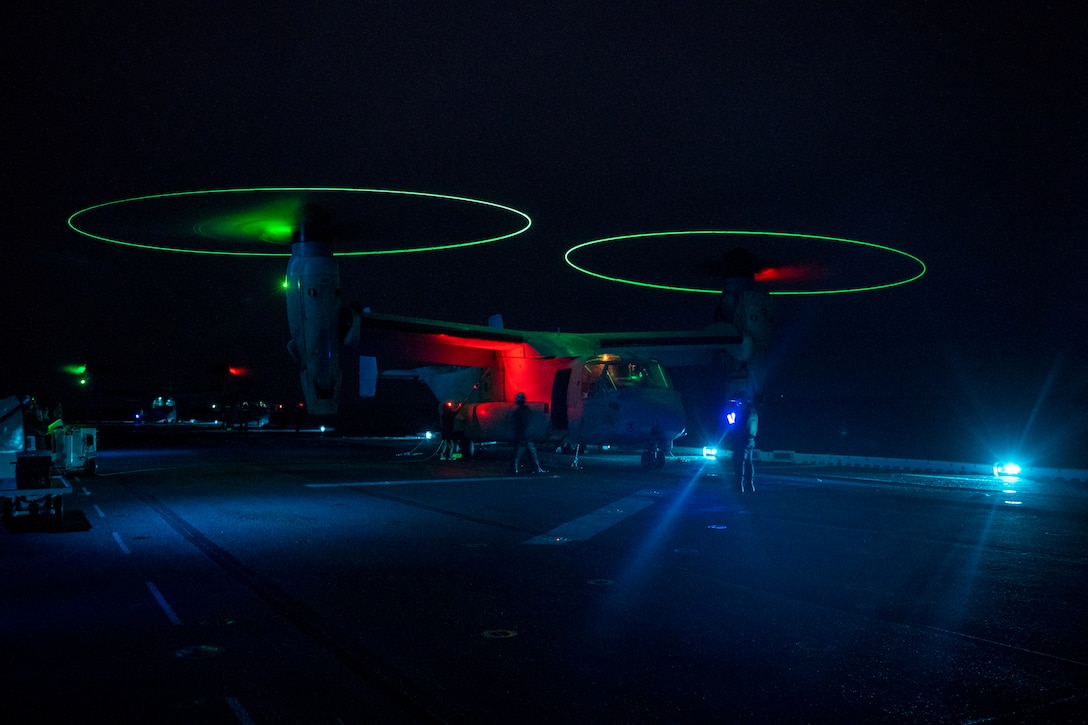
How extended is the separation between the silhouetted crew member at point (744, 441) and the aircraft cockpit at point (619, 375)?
575cm

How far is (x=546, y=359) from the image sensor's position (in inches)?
1024

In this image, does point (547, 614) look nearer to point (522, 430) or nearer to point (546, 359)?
point (522, 430)

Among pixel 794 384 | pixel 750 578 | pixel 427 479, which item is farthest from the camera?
pixel 794 384

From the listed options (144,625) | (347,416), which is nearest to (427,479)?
(144,625)

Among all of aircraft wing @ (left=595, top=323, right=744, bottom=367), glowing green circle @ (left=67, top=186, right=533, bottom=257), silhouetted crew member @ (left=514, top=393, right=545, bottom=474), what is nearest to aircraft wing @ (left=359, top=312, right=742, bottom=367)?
aircraft wing @ (left=595, top=323, right=744, bottom=367)

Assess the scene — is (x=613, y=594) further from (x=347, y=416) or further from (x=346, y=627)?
(x=347, y=416)

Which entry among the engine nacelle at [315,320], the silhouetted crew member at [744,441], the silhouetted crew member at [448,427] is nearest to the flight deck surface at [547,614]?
the silhouetted crew member at [744,441]

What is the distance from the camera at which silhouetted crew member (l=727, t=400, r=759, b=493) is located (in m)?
17.3

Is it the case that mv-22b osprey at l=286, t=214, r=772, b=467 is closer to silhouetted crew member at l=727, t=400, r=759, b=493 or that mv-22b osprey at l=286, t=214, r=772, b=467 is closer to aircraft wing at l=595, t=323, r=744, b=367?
aircraft wing at l=595, t=323, r=744, b=367

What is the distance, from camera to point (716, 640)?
634 centimetres

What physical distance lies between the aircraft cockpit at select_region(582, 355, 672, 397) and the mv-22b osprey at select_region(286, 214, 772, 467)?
0.03 metres

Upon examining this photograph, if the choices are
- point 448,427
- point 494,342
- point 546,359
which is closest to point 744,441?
point 546,359

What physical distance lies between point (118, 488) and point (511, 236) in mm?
10080

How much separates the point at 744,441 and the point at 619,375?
Result: 6.29 metres
